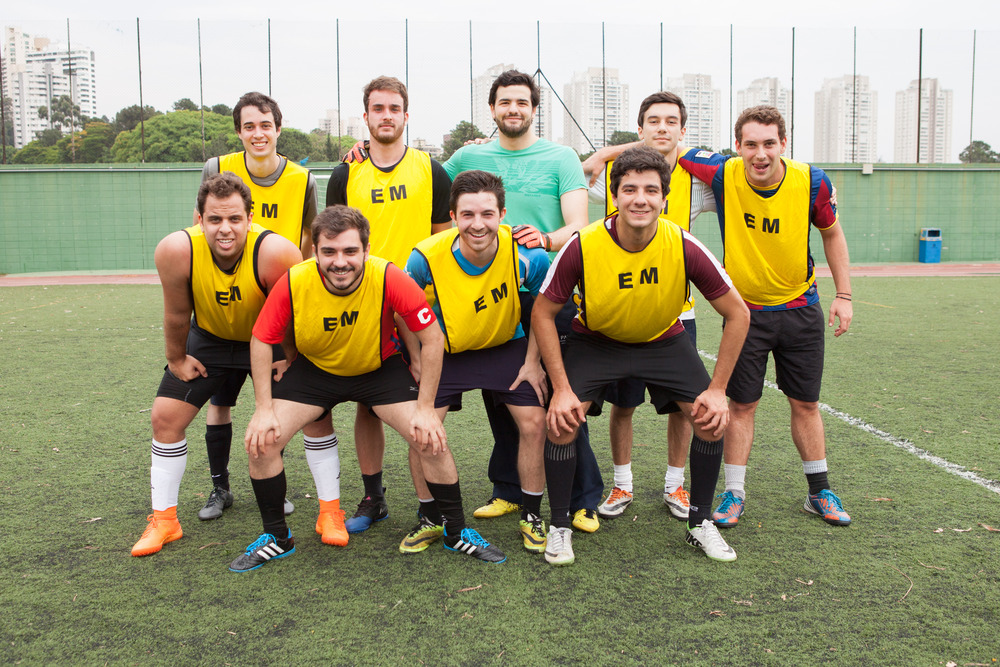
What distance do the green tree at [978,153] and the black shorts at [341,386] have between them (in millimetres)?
23509

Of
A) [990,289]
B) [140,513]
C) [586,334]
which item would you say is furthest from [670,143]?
[990,289]

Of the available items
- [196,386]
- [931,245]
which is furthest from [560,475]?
[931,245]

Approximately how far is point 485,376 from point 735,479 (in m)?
1.36

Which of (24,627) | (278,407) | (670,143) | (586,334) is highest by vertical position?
(670,143)

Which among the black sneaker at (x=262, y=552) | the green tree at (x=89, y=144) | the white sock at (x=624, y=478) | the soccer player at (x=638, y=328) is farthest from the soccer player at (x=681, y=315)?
the green tree at (x=89, y=144)

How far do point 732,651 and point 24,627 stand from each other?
95.4 inches

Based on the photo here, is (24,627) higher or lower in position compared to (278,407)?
lower

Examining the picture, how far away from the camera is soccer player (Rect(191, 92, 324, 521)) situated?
3799mm

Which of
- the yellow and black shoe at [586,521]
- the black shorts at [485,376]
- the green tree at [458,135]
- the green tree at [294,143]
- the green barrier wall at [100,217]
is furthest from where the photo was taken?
the green tree at [458,135]

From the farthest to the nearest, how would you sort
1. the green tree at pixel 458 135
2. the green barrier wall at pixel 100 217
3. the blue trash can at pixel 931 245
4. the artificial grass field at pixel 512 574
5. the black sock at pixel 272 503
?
the green tree at pixel 458 135 < the blue trash can at pixel 931 245 < the green barrier wall at pixel 100 217 < the black sock at pixel 272 503 < the artificial grass field at pixel 512 574

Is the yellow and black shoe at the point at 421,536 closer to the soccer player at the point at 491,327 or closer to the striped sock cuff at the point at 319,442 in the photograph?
the soccer player at the point at 491,327

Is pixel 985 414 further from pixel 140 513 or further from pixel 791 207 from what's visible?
pixel 140 513

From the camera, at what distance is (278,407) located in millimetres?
3262

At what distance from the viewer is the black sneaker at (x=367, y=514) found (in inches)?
142
